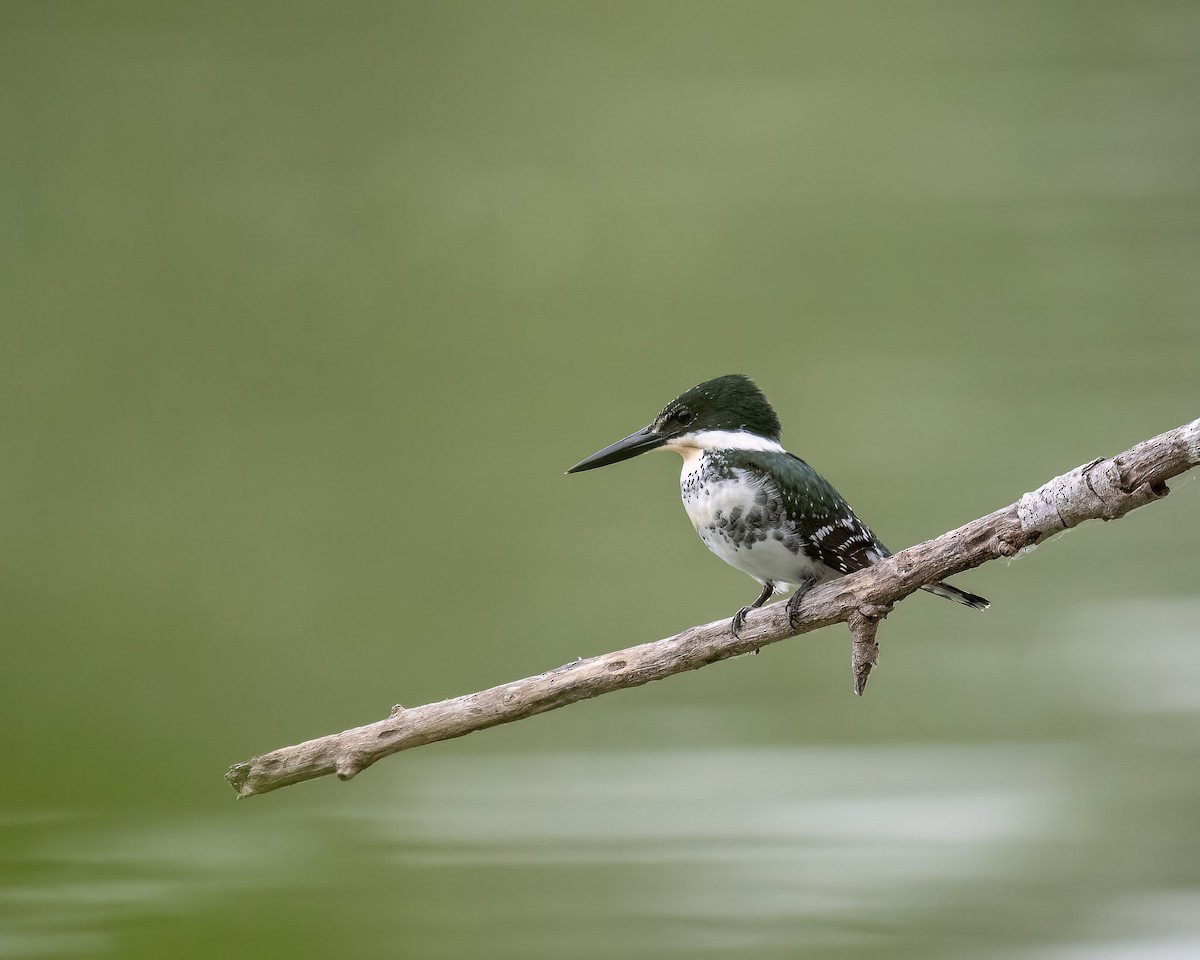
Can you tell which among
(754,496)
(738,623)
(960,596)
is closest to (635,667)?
(738,623)

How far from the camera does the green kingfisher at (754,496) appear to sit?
154cm

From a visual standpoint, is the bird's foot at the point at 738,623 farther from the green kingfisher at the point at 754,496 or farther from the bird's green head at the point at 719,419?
the bird's green head at the point at 719,419

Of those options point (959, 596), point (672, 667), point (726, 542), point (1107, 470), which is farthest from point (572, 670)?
point (1107, 470)

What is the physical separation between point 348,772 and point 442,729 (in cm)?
12

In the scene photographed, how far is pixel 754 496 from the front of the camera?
1.55m

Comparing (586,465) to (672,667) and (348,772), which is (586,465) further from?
(348,772)

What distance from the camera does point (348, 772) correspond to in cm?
148

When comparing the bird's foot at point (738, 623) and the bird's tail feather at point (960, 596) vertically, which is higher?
the bird's foot at point (738, 623)

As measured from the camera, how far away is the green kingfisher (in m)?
1.54

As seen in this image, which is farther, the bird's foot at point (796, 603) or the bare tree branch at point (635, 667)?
the bird's foot at point (796, 603)

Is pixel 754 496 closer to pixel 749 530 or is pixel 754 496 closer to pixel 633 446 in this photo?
pixel 749 530

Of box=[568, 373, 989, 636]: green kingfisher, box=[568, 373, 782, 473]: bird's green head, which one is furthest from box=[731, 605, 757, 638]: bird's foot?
box=[568, 373, 782, 473]: bird's green head

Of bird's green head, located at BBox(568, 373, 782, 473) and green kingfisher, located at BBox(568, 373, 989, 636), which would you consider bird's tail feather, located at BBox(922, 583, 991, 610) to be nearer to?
green kingfisher, located at BBox(568, 373, 989, 636)

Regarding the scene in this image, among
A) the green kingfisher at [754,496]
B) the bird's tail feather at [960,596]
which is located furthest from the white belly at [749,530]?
the bird's tail feather at [960,596]
